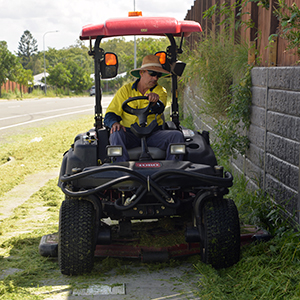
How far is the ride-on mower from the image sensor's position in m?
3.42

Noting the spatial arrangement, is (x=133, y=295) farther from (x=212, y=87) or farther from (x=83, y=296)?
(x=212, y=87)

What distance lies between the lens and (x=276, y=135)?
14.0 feet

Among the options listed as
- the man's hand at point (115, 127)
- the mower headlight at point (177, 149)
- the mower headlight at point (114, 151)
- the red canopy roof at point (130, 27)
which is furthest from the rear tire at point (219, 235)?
the red canopy roof at point (130, 27)

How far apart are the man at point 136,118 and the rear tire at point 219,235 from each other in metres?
0.64

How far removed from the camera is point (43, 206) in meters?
5.50

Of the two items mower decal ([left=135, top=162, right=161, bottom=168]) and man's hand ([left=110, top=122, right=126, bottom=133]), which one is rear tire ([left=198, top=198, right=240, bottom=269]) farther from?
man's hand ([left=110, top=122, right=126, bottom=133])

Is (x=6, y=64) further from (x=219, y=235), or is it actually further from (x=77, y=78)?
(x=219, y=235)

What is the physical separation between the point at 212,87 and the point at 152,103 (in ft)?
7.83

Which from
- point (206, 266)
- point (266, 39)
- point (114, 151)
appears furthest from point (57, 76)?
point (206, 266)

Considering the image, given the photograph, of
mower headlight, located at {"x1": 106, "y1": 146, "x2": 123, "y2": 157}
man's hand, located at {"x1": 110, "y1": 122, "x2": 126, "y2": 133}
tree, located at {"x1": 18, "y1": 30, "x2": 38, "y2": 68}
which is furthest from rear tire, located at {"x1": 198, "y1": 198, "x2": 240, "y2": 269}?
tree, located at {"x1": 18, "y1": 30, "x2": 38, "y2": 68}

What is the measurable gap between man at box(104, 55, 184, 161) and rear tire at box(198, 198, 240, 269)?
2.11ft

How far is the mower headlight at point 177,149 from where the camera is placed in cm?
373

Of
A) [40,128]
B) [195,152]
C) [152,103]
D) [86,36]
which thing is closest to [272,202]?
[195,152]

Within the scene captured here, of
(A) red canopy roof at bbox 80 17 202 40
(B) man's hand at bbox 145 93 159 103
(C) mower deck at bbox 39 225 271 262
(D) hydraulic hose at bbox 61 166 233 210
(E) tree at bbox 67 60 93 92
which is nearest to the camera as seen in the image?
(D) hydraulic hose at bbox 61 166 233 210
